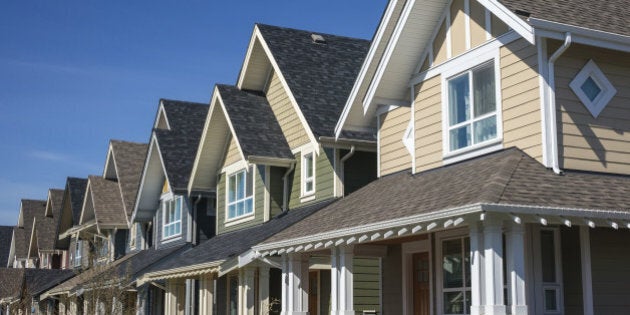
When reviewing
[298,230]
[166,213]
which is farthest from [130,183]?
[298,230]

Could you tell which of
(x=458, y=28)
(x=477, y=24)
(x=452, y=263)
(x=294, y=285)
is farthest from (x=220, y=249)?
(x=477, y=24)

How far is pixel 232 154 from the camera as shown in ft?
90.7

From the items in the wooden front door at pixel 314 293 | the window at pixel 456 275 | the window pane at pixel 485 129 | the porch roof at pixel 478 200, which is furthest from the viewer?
the wooden front door at pixel 314 293

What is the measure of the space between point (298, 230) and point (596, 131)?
6523 mm

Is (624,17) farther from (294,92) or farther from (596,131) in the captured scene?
(294,92)

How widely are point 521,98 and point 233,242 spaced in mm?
11878

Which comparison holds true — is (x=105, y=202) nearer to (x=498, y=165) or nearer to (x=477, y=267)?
(x=498, y=165)

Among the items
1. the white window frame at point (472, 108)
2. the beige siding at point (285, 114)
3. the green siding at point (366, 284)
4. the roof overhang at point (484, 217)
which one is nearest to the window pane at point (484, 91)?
the white window frame at point (472, 108)

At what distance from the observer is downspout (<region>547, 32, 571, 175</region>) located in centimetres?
1422

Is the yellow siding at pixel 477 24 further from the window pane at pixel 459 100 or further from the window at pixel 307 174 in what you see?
the window at pixel 307 174

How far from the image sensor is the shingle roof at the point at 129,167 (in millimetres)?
38094

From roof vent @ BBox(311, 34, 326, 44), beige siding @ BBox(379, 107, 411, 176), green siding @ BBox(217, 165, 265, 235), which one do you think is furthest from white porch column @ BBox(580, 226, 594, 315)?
roof vent @ BBox(311, 34, 326, 44)

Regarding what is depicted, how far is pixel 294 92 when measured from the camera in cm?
2392

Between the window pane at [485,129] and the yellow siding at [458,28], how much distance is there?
153cm
